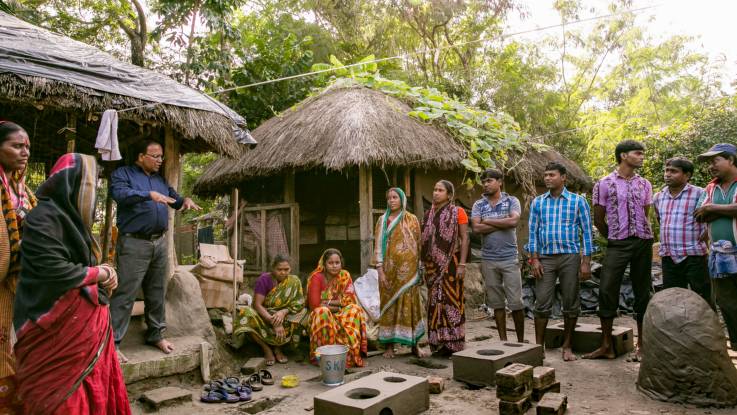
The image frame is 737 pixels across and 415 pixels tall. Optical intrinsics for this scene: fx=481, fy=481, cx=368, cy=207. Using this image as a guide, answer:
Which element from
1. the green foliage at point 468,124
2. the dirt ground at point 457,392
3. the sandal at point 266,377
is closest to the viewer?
the dirt ground at point 457,392

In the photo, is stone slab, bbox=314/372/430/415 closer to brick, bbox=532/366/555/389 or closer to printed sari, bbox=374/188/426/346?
brick, bbox=532/366/555/389

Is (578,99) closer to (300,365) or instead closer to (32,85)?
(300,365)

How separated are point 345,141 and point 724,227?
14.7 feet

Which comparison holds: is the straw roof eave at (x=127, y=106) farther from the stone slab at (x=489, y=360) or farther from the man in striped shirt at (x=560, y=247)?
the man in striped shirt at (x=560, y=247)

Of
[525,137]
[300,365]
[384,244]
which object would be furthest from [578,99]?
[300,365]

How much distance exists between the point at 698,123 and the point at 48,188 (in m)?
10.3

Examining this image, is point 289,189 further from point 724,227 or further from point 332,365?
point 724,227

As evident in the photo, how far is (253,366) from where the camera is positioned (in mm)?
4465

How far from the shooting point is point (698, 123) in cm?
892

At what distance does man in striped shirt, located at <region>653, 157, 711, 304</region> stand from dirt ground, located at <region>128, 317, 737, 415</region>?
89 cm

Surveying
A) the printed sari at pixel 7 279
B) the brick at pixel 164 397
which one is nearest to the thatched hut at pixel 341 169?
the brick at pixel 164 397

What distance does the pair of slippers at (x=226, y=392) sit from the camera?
3711 millimetres

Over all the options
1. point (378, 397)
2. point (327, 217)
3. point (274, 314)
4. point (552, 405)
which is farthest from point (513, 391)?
point (327, 217)

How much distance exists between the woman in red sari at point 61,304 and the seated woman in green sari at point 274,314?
2.58 m
